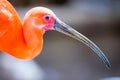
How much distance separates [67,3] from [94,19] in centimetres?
22

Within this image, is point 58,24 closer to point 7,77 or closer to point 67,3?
point 7,77

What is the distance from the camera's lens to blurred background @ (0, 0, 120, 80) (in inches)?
108

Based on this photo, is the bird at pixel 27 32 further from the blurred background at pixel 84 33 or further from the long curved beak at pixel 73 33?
the blurred background at pixel 84 33

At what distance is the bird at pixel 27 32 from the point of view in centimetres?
65

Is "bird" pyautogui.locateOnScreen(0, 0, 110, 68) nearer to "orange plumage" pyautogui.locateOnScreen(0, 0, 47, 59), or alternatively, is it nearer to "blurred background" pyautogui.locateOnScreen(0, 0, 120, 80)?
"orange plumage" pyautogui.locateOnScreen(0, 0, 47, 59)

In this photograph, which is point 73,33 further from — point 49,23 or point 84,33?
point 84,33

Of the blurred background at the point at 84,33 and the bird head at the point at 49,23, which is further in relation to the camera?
the blurred background at the point at 84,33

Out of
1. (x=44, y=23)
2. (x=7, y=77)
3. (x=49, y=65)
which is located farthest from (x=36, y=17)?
(x=49, y=65)

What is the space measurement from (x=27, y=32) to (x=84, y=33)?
2174mm

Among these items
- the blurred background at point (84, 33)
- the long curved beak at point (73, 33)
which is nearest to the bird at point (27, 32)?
the long curved beak at point (73, 33)

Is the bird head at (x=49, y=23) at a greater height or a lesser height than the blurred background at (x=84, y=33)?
lesser

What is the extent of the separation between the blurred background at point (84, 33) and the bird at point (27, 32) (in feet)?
6.56

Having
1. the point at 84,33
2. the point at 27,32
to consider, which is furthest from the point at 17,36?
the point at 84,33

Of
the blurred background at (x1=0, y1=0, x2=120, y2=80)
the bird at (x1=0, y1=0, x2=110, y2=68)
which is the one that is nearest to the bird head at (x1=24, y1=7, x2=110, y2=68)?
the bird at (x1=0, y1=0, x2=110, y2=68)
